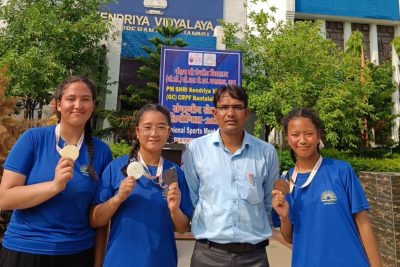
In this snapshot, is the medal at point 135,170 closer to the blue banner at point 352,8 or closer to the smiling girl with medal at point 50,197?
the smiling girl with medal at point 50,197

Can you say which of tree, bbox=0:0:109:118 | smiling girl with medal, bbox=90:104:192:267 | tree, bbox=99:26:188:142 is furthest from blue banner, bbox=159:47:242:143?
smiling girl with medal, bbox=90:104:192:267

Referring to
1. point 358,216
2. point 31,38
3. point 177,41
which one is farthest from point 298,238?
point 177,41

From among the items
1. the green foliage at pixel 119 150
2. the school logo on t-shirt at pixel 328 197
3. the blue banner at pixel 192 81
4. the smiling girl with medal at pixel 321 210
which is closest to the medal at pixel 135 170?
the smiling girl with medal at pixel 321 210

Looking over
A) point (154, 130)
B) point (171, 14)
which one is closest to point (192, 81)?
point (154, 130)

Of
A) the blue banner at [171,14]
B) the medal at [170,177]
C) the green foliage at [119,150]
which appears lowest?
the medal at [170,177]

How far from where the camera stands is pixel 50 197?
1757 mm

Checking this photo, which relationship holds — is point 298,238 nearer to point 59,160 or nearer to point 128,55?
point 59,160

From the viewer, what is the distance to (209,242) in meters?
2.07

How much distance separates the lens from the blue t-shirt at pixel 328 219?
6.33 feet

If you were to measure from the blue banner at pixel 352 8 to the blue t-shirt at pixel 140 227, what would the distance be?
16808mm

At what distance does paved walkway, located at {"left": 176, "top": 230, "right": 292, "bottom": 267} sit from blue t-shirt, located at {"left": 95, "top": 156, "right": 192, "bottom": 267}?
2720mm

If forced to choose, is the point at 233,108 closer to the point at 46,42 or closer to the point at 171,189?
the point at 171,189

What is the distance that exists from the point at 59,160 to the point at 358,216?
5.59 ft

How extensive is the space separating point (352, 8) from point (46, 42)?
46.1ft
